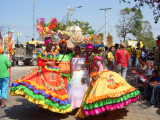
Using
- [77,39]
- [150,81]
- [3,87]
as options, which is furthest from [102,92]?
[3,87]

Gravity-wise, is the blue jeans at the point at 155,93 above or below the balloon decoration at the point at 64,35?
below

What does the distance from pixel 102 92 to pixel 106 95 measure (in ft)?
0.48

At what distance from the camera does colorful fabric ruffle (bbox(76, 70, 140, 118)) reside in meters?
4.62

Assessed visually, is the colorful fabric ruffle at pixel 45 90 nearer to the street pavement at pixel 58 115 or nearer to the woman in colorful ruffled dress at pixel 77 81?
the woman in colorful ruffled dress at pixel 77 81

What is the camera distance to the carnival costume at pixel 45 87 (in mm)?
4703

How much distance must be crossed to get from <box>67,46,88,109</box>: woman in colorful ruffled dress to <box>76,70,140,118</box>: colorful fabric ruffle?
0.33 meters

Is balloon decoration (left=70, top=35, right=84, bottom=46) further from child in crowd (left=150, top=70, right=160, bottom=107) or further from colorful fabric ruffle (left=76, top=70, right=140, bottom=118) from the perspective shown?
child in crowd (left=150, top=70, right=160, bottom=107)

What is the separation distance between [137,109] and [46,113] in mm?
2741

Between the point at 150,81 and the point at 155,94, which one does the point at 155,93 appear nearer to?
the point at 155,94

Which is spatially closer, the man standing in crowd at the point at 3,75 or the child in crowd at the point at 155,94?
the man standing in crowd at the point at 3,75

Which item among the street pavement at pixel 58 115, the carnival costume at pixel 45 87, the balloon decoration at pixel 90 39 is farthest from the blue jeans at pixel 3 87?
the balloon decoration at pixel 90 39

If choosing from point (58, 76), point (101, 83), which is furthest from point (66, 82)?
point (101, 83)

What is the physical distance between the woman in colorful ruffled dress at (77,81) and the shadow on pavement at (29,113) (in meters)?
0.53

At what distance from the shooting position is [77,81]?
18.1 ft
